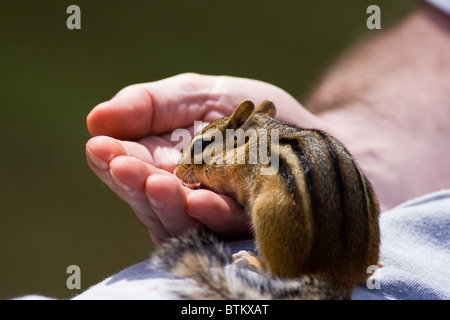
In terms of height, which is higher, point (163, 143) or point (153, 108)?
point (153, 108)

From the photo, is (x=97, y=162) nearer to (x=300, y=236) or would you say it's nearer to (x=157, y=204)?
(x=157, y=204)

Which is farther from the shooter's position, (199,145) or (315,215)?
(199,145)

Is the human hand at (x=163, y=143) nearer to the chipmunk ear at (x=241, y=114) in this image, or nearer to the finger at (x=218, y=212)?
the finger at (x=218, y=212)

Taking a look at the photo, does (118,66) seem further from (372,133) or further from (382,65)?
(372,133)

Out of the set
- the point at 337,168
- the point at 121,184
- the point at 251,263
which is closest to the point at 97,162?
the point at 121,184

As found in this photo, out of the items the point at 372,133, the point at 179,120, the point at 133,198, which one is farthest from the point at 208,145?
the point at 372,133

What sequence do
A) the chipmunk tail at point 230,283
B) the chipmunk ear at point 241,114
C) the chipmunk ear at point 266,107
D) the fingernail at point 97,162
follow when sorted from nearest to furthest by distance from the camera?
the chipmunk tail at point 230,283 → the fingernail at point 97,162 → the chipmunk ear at point 241,114 → the chipmunk ear at point 266,107

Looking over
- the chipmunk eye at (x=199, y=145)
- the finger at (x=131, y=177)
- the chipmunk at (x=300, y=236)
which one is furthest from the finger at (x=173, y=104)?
the chipmunk at (x=300, y=236)

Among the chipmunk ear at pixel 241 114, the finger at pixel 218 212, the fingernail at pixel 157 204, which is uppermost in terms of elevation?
the chipmunk ear at pixel 241 114
